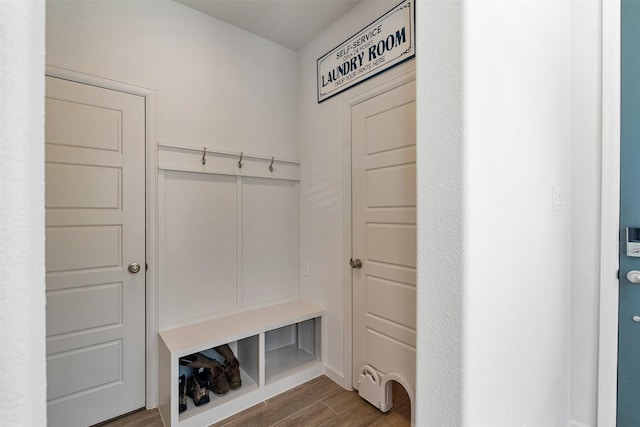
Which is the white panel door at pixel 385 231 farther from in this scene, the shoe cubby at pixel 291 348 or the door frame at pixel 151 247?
the door frame at pixel 151 247

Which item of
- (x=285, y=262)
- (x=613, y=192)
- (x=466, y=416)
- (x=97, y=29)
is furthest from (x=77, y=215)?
(x=613, y=192)

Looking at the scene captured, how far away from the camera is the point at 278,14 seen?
217 centimetres

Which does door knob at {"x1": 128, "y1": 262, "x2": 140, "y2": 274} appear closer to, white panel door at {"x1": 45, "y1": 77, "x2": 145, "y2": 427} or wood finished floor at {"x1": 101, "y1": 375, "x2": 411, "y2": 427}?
white panel door at {"x1": 45, "y1": 77, "x2": 145, "y2": 427}

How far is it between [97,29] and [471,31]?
2.07m

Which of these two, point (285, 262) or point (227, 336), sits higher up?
point (285, 262)

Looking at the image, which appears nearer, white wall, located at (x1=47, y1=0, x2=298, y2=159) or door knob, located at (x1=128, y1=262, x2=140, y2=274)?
white wall, located at (x1=47, y1=0, x2=298, y2=159)

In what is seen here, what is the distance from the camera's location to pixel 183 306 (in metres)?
2.05

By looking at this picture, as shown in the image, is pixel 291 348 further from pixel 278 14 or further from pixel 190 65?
pixel 278 14

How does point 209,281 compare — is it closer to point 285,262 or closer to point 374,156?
point 285,262

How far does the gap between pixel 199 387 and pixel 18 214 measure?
6.49ft

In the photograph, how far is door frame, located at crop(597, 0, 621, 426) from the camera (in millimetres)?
1421

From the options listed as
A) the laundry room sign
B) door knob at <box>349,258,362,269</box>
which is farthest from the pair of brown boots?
the laundry room sign

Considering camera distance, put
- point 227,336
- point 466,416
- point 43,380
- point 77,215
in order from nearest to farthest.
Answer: point 43,380
point 466,416
point 77,215
point 227,336

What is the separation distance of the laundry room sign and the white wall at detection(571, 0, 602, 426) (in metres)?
0.85
